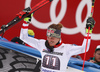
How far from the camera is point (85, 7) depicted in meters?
3.32

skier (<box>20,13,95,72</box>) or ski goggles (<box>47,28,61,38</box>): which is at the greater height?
ski goggles (<box>47,28,61,38</box>)

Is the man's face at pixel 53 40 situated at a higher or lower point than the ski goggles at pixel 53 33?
lower

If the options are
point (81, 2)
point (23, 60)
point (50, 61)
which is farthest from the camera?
point (81, 2)

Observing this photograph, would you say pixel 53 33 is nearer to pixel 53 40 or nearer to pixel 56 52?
pixel 53 40

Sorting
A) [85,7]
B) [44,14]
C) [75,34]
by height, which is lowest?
[75,34]

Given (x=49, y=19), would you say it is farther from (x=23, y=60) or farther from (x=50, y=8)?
(x=23, y=60)

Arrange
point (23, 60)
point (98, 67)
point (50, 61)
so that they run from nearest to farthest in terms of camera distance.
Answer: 1. point (50, 61)
2. point (98, 67)
3. point (23, 60)

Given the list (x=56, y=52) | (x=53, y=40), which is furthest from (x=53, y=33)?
(x=56, y=52)

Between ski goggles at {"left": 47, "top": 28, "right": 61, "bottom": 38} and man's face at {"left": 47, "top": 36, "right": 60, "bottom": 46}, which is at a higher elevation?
ski goggles at {"left": 47, "top": 28, "right": 61, "bottom": 38}

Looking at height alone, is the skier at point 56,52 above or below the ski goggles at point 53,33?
below

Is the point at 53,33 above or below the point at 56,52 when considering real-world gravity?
above

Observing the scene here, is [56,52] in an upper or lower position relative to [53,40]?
lower

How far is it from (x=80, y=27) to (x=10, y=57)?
86.6 inches

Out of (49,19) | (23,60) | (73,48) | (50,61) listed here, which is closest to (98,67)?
(73,48)
